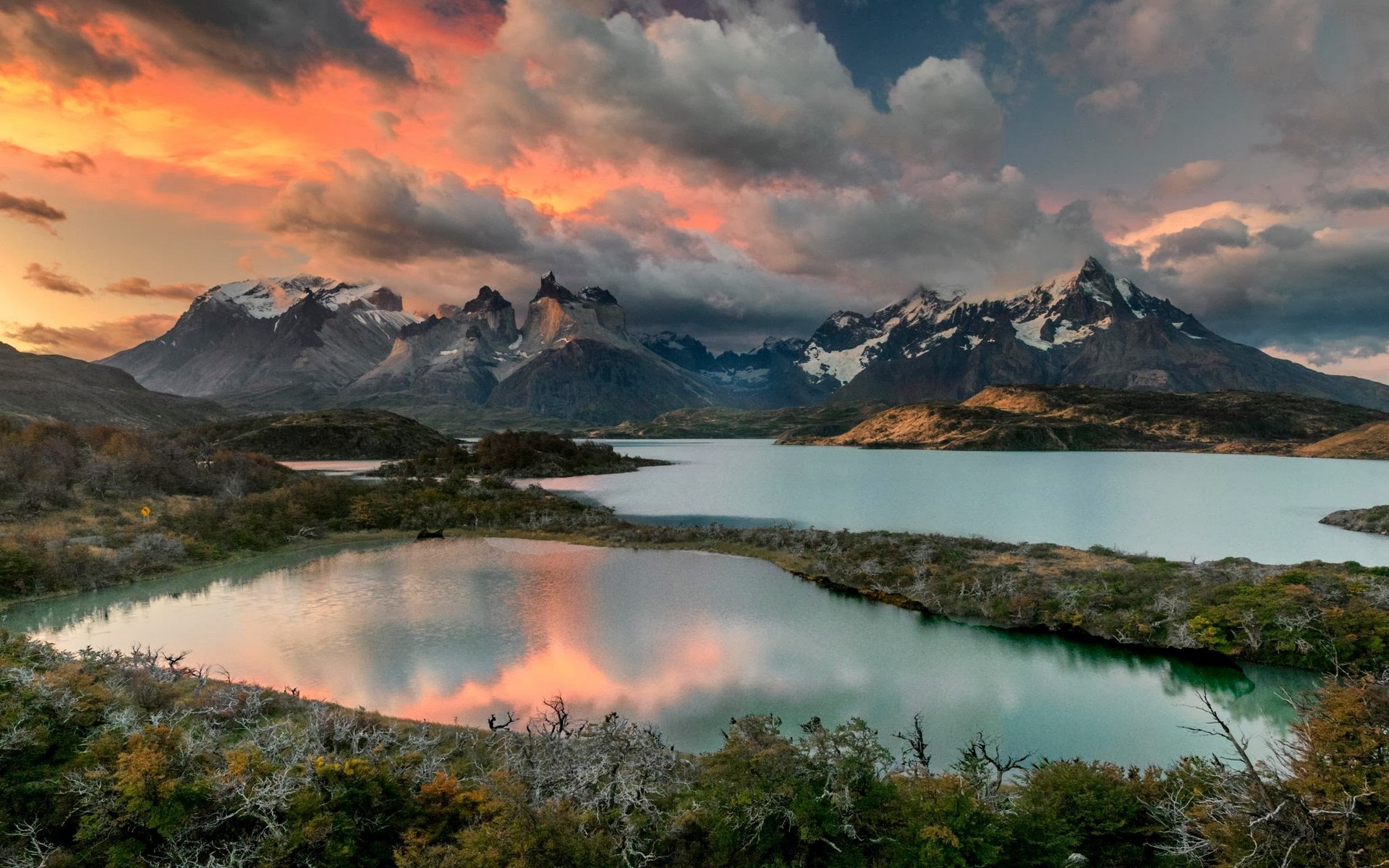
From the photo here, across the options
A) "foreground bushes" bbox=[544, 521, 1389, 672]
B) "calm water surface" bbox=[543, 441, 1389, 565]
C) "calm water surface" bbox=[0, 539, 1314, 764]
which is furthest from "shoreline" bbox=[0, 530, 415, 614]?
"foreground bushes" bbox=[544, 521, 1389, 672]

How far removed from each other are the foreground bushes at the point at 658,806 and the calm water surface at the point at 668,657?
26.6 ft

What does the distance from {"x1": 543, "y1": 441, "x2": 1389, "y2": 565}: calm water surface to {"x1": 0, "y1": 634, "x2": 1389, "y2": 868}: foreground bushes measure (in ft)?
194

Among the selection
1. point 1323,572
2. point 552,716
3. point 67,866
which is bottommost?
point 552,716

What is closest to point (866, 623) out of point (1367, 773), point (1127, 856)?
point (1127, 856)

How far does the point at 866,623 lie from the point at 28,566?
5631 centimetres

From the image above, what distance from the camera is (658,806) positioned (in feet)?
51.6

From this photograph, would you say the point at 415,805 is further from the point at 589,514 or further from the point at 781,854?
the point at 589,514

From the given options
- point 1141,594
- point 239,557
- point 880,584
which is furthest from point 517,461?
point 1141,594

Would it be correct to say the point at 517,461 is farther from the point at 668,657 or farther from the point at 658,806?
the point at 658,806

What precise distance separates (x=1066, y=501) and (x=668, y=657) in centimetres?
9629

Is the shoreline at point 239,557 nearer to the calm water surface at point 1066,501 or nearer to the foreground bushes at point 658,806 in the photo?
the calm water surface at point 1066,501

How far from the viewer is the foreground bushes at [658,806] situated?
38.2 feet

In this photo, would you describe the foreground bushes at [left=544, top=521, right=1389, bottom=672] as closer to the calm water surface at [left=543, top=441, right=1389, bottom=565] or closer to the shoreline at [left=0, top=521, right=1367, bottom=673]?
the shoreline at [left=0, top=521, right=1367, bottom=673]

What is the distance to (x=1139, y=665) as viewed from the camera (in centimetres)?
3189
